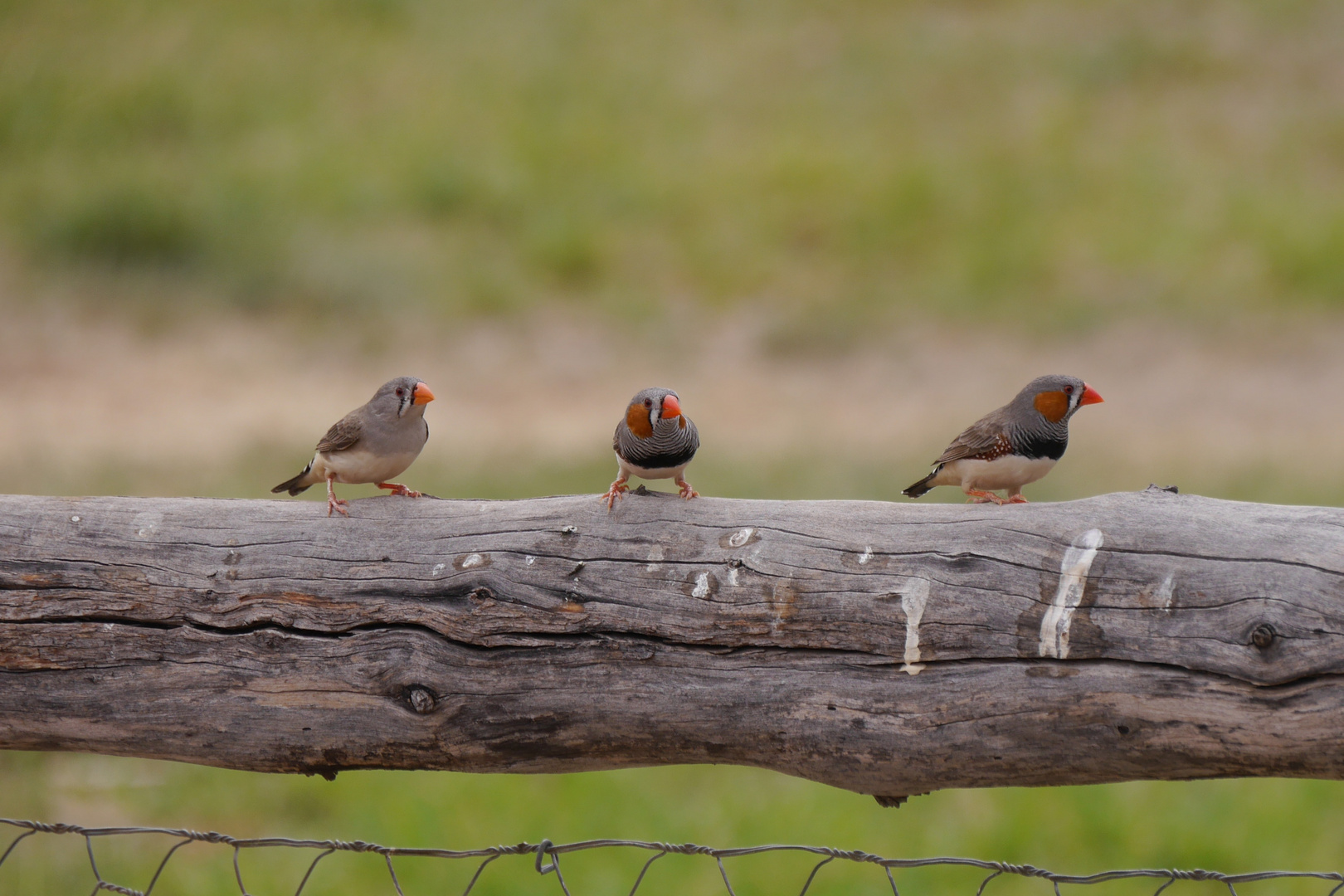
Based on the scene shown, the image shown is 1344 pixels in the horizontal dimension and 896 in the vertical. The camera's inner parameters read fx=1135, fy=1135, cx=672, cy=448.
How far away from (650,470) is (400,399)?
644 mm

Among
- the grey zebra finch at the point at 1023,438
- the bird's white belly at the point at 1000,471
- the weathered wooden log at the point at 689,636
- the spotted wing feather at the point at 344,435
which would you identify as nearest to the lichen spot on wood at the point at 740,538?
the weathered wooden log at the point at 689,636

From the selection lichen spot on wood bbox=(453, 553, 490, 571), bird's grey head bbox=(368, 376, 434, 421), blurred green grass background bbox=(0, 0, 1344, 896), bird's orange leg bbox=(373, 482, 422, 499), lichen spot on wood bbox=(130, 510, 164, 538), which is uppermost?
blurred green grass background bbox=(0, 0, 1344, 896)

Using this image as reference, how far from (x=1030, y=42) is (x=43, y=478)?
55.7ft

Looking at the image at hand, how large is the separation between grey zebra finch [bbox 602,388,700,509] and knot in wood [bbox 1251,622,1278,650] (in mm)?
1049

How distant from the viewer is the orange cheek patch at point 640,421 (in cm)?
239

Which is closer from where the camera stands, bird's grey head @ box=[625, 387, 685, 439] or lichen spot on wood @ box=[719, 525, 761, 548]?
lichen spot on wood @ box=[719, 525, 761, 548]

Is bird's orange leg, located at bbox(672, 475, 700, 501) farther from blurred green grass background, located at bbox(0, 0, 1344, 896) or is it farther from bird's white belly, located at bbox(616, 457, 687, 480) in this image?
blurred green grass background, located at bbox(0, 0, 1344, 896)

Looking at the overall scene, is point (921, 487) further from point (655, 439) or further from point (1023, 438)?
point (655, 439)

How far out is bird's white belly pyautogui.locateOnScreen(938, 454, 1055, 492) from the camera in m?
2.66

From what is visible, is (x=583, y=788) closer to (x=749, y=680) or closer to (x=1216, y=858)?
(x=1216, y=858)

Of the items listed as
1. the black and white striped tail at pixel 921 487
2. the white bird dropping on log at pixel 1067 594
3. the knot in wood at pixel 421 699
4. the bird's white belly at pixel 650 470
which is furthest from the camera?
the black and white striped tail at pixel 921 487

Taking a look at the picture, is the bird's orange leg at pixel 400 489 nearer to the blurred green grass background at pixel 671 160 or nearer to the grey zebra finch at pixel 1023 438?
the grey zebra finch at pixel 1023 438

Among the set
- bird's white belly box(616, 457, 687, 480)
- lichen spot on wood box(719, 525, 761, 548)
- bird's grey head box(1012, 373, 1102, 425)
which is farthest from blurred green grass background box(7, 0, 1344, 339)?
lichen spot on wood box(719, 525, 761, 548)

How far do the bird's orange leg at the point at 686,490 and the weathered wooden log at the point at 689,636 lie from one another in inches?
4.9
